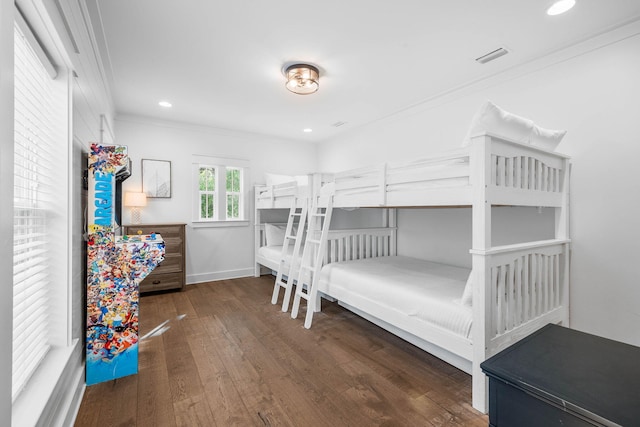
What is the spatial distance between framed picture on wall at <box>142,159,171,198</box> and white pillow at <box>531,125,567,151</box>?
4.20 m

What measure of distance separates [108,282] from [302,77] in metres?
2.21

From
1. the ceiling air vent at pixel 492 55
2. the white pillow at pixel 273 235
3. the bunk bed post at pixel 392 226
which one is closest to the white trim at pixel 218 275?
the white pillow at pixel 273 235

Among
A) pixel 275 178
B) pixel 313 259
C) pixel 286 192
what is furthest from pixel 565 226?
pixel 275 178

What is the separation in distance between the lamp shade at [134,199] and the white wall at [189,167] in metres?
0.29

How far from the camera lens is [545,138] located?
6.65 feet

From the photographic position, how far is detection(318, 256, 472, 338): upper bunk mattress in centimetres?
184

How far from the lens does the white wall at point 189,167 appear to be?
3963 mm

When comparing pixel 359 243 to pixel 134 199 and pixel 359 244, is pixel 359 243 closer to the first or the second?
pixel 359 244

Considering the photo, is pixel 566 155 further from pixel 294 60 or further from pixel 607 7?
pixel 294 60

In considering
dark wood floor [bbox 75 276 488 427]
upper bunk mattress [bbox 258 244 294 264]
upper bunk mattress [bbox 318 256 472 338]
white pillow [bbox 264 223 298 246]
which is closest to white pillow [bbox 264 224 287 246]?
white pillow [bbox 264 223 298 246]

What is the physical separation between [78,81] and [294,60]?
1548 millimetres

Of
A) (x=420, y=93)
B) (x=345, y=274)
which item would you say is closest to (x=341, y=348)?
(x=345, y=274)

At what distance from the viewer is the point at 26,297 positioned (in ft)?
4.17

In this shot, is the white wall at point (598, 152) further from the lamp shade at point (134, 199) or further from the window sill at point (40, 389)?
the lamp shade at point (134, 199)
